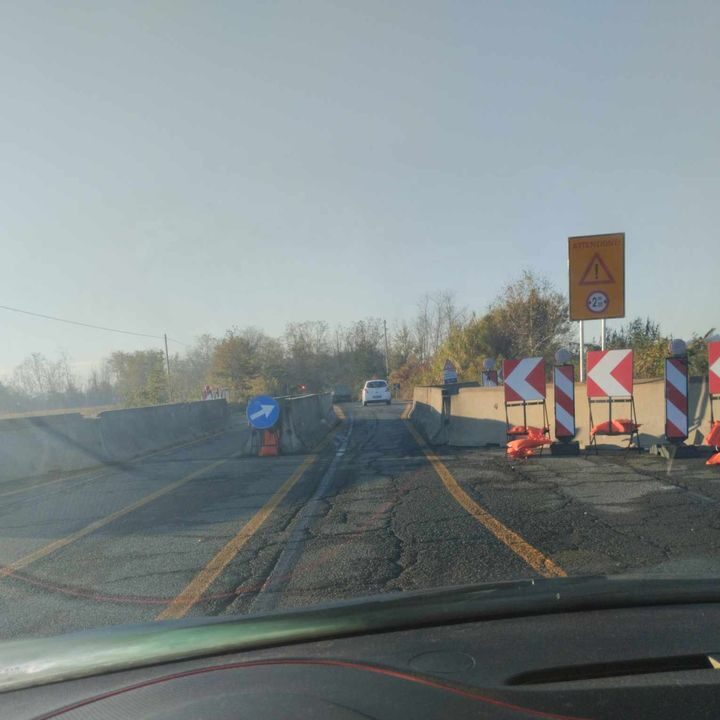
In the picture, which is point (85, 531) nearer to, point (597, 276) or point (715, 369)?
point (715, 369)

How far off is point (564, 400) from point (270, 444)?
607cm

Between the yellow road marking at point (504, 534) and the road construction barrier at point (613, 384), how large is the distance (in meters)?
3.06

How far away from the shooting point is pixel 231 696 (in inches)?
80.4

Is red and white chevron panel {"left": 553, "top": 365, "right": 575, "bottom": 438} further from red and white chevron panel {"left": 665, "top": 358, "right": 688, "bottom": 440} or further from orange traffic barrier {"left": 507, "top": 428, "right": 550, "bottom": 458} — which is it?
red and white chevron panel {"left": 665, "top": 358, "right": 688, "bottom": 440}

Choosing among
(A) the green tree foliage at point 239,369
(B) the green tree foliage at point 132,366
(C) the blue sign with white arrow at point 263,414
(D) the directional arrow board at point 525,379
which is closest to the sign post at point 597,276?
(D) the directional arrow board at point 525,379

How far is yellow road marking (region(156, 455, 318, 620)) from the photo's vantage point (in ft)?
16.1

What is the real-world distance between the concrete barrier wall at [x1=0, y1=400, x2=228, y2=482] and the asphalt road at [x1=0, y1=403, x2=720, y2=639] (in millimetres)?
898

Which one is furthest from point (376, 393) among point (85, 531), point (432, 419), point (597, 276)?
point (85, 531)

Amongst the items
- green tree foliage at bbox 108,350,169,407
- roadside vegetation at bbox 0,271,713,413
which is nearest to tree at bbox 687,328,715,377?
roadside vegetation at bbox 0,271,713,413

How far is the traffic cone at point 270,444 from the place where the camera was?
14.6 meters

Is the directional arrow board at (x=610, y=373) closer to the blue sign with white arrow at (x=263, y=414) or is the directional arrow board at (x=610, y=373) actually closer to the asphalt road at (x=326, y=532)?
the asphalt road at (x=326, y=532)

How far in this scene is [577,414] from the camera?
43.2 ft

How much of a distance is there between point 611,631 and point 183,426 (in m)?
19.0

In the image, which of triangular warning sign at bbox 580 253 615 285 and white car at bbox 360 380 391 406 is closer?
triangular warning sign at bbox 580 253 615 285
